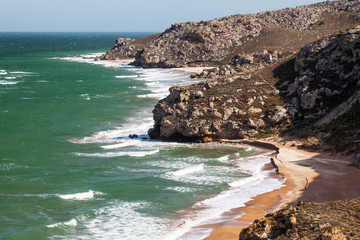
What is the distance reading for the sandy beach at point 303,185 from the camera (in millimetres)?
26000

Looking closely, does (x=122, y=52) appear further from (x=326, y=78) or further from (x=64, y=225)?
(x=64, y=225)

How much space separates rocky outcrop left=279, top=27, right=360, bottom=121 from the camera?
4609 cm

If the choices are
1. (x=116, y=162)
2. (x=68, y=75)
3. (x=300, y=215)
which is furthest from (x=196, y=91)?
(x=68, y=75)

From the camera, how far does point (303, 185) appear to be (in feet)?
102

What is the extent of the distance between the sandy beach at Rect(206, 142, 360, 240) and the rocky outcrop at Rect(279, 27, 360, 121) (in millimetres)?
9215

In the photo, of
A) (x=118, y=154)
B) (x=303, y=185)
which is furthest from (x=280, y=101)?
(x=303, y=185)

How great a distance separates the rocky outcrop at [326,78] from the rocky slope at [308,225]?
27.8m

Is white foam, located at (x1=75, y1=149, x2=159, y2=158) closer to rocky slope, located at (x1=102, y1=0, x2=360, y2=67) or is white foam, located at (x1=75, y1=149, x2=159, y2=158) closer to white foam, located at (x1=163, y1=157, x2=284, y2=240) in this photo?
white foam, located at (x1=163, y1=157, x2=284, y2=240)

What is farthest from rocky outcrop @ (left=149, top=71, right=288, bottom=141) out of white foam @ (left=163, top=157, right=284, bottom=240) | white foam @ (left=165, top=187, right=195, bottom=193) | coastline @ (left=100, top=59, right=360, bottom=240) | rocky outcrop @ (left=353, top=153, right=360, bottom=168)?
white foam @ (left=165, top=187, right=195, bottom=193)

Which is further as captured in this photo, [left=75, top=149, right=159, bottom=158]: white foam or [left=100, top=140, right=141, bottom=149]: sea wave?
[left=100, top=140, right=141, bottom=149]: sea wave

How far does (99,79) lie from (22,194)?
3084 inches

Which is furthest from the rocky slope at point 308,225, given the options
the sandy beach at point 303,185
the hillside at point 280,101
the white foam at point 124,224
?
the hillside at point 280,101

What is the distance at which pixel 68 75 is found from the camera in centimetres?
11744

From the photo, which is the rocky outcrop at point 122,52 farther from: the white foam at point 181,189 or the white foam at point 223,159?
the white foam at point 181,189
